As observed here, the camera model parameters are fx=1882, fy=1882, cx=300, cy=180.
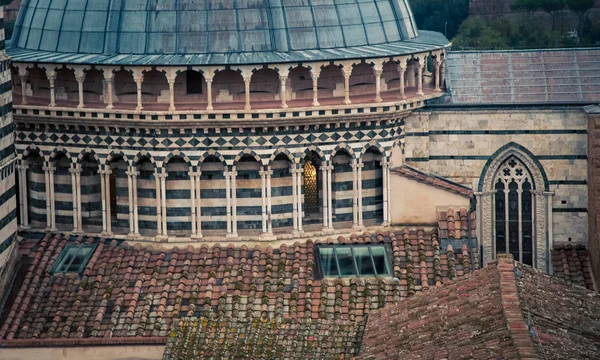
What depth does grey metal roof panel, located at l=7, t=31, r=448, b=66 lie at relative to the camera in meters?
48.8

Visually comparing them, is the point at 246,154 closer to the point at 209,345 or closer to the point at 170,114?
the point at 170,114

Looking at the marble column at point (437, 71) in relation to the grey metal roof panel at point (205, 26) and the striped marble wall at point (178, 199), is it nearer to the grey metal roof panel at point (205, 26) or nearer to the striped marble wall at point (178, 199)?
the grey metal roof panel at point (205, 26)

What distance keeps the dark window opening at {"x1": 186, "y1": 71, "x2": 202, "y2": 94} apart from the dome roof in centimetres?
58

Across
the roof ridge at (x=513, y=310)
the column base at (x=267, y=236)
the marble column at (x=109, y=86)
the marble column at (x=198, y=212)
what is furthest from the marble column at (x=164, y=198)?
the roof ridge at (x=513, y=310)

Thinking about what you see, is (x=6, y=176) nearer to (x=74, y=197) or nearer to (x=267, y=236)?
(x=74, y=197)

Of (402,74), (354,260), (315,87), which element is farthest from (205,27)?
(354,260)

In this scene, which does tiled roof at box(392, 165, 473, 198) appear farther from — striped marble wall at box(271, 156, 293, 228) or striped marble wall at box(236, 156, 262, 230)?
striped marble wall at box(236, 156, 262, 230)

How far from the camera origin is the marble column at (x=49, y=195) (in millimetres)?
50938

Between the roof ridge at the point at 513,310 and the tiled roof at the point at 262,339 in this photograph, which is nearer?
the roof ridge at the point at 513,310

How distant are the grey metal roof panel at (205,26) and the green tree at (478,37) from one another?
4617 cm

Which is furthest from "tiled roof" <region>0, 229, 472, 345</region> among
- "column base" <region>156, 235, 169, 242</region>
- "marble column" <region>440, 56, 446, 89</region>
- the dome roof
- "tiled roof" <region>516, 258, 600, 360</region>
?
the dome roof

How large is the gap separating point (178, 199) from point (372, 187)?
5.40m

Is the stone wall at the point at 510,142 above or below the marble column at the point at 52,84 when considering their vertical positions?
below

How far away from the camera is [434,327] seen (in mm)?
41375
